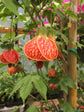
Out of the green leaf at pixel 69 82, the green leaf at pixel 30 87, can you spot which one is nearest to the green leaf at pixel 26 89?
the green leaf at pixel 30 87

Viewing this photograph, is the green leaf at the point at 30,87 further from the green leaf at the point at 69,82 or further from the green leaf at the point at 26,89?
the green leaf at the point at 69,82

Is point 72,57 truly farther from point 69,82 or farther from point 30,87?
point 30,87

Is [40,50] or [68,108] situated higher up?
[40,50]

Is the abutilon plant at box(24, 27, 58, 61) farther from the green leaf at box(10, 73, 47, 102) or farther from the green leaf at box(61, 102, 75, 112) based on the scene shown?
the green leaf at box(61, 102, 75, 112)

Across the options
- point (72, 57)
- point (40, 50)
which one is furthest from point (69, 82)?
point (40, 50)

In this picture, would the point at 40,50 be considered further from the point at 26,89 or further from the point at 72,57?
the point at 72,57

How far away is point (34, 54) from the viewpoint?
27 centimetres

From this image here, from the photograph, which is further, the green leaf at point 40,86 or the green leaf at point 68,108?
the green leaf at point 68,108

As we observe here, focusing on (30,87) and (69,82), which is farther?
(69,82)

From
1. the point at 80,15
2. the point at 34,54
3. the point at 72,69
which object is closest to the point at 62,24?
the point at 80,15

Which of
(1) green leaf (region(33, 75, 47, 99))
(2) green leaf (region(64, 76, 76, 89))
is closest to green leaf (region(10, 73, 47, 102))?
(1) green leaf (region(33, 75, 47, 99))

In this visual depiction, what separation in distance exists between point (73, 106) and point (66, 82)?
116 mm

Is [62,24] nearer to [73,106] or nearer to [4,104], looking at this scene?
[73,106]

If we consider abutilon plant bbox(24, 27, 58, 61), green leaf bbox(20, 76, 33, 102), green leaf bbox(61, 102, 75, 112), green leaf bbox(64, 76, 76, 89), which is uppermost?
abutilon plant bbox(24, 27, 58, 61)
